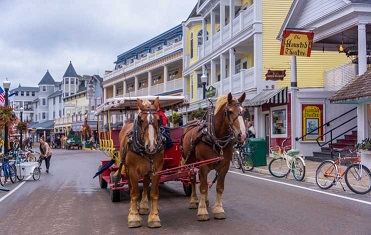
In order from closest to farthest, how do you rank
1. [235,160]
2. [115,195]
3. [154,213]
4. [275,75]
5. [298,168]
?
[154,213]
[115,195]
[298,168]
[235,160]
[275,75]

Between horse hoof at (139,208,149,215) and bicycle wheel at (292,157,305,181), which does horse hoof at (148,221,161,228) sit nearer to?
horse hoof at (139,208,149,215)

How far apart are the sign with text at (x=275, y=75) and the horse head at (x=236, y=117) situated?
650 inches

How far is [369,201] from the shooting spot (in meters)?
9.98

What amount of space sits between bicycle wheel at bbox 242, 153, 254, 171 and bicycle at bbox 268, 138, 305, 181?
1922mm

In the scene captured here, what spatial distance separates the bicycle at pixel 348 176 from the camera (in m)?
11.2

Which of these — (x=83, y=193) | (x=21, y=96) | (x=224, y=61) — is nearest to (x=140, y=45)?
(x=224, y=61)

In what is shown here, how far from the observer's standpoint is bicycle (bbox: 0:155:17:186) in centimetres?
1580

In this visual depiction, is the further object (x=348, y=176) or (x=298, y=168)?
(x=298, y=168)

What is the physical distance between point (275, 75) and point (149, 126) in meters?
17.4

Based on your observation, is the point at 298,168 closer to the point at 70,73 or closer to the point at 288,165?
the point at 288,165

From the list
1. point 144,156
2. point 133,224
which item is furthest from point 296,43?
point 133,224

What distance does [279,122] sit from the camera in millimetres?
24578

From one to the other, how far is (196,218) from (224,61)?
2363 cm

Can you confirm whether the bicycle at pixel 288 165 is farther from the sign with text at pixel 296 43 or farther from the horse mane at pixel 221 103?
the horse mane at pixel 221 103
